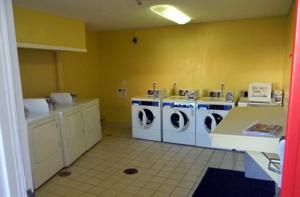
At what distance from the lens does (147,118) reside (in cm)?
471

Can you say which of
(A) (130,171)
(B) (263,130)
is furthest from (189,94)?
(B) (263,130)

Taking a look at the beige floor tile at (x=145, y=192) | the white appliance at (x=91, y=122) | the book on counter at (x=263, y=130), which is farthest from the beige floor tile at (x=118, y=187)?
the book on counter at (x=263, y=130)

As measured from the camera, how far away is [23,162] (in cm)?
93

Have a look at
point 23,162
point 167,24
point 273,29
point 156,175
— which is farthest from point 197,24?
point 23,162

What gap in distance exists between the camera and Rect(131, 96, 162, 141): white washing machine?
4588mm

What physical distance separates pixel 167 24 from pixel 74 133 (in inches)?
105

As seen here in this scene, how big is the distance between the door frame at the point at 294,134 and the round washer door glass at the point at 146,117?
13.2 feet

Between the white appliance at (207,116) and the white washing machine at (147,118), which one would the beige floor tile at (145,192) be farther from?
the white washing machine at (147,118)

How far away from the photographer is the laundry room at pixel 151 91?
2992 millimetres

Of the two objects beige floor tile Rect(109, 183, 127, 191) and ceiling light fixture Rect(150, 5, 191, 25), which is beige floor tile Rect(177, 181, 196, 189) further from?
ceiling light fixture Rect(150, 5, 191, 25)

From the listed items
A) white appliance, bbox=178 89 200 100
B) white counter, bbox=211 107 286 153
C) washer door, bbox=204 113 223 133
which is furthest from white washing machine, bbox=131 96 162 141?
white counter, bbox=211 107 286 153

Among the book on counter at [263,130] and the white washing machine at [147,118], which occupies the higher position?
the book on counter at [263,130]

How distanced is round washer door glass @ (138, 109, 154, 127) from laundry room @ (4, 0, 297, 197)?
2 centimetres

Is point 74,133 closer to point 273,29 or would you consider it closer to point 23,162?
point 23,162
